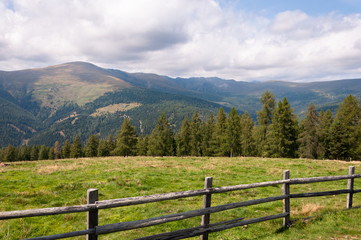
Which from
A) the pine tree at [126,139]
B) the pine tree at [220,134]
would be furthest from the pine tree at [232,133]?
the pine tree at [126,139]

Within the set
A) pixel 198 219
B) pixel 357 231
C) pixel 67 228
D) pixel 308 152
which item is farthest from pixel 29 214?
pixel 308 152

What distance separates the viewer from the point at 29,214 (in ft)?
16.1

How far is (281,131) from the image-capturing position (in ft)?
157

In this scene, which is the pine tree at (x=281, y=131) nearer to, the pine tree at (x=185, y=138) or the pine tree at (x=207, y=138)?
the pine tree at (x=207, y=138)

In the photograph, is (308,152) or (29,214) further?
(308,152)

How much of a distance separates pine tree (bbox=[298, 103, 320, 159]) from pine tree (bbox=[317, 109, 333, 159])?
776mm

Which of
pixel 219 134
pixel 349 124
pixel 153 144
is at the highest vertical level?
pixel 349 124

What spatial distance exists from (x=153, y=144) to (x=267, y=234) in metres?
62.3

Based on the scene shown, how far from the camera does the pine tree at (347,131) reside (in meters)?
47.0

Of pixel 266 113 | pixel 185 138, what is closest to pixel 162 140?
pixel 185 138

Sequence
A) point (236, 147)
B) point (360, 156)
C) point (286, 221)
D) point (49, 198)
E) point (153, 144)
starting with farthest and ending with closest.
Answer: point (153, 144) → point (236, 147) → point (360, 156) → point (49, 198) → point (286, 221)

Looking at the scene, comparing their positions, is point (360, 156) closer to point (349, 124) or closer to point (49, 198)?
point (349, 124)

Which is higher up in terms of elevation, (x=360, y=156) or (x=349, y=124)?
(x=349, y=124)

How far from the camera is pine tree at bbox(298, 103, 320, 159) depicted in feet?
165
